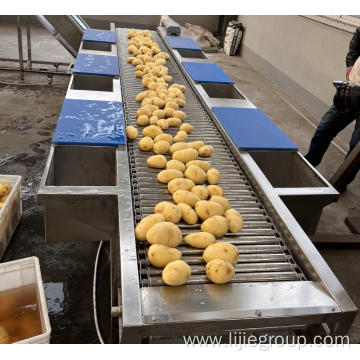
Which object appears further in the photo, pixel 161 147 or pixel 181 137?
pixel 181 137

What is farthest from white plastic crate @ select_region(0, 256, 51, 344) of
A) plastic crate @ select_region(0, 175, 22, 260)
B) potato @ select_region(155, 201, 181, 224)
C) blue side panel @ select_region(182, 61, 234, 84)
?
blue side panel @ select_region(182, 61, 234, 84)

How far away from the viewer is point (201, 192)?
5.42 feet

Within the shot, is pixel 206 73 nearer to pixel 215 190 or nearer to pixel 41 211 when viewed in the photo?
pixel 41 211

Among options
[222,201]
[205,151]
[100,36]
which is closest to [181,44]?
[100,36]

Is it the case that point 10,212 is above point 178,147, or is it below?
below

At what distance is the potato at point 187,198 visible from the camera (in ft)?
5.23

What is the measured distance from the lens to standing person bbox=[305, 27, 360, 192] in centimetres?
326

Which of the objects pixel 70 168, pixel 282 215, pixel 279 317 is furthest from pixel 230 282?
pixel 70 168

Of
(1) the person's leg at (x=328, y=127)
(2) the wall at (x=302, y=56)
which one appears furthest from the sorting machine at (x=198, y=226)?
(2) the wall at (x=302, y=56)

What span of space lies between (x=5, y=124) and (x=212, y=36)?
20.9 ft

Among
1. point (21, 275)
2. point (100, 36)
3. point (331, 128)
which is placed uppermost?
point (100, 36)

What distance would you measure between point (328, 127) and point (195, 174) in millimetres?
2184

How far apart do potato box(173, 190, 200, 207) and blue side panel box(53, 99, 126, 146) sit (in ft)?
1.91

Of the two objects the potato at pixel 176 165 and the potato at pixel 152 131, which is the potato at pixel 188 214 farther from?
the potato at pixel 152 131
